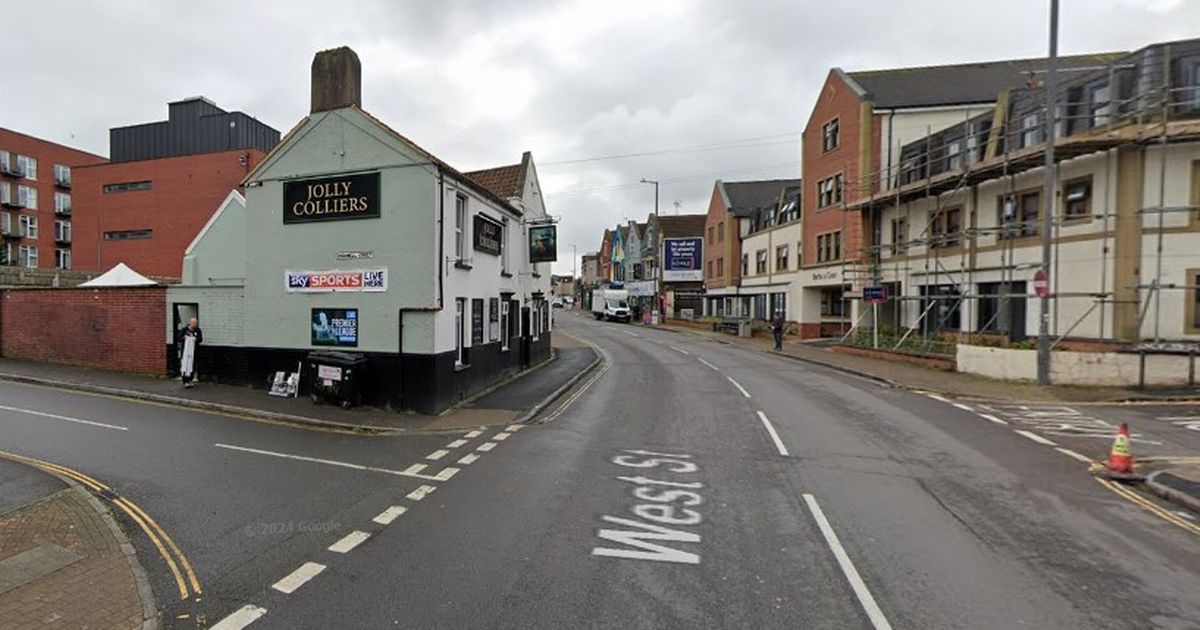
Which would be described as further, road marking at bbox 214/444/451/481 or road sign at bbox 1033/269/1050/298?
road sign at bbox 1033/269/1050/298

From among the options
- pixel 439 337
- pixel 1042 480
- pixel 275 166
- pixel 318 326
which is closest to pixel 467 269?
pixel 439 337

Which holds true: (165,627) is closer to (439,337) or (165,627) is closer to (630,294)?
(439,337)

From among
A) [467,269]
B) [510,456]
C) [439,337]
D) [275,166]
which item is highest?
A: [275,166]

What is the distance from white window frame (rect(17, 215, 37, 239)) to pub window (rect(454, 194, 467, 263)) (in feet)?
223

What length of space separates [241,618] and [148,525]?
2668 mm

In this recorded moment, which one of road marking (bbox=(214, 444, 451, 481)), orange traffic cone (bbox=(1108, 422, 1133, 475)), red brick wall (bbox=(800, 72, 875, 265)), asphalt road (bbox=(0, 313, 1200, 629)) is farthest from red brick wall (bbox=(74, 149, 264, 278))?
orange traffic cone (bbox=(1108, 422, 1133, 475))

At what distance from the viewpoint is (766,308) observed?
41500mm

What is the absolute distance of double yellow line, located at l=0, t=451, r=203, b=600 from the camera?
4.75 meters

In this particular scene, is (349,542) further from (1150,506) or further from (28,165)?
(28,165)

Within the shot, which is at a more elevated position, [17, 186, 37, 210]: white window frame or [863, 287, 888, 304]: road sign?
[17, 186, 37, 210]: white window frame

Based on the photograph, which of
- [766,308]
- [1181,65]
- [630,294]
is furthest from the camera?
[630,294]

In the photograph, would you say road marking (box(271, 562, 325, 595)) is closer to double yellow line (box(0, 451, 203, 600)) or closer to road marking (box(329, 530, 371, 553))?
road marking (box(329, 530, 371, 553))

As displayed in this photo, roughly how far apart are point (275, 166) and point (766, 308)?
33.8m

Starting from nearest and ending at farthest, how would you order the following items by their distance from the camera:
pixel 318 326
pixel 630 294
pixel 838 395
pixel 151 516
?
pixel 151 516, pixel 318 326, pixel 838 395, pixel 630 294
